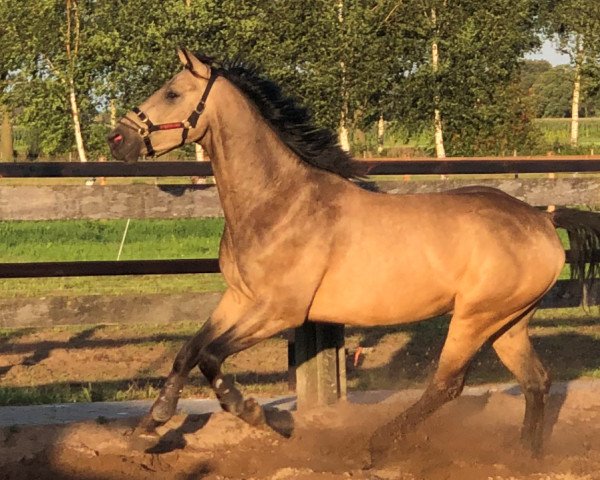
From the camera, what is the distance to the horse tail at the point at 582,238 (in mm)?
6051

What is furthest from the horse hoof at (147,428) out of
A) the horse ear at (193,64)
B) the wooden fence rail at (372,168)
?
the wooden fence rail at (372,168)

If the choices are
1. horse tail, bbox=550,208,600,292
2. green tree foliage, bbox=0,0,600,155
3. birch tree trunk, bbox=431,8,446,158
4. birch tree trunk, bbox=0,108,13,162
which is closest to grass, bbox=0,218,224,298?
horse tail, bbox=550,208,600,292

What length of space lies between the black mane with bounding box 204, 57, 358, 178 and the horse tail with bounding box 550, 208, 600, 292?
4.07 feet

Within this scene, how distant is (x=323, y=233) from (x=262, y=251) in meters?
0.32

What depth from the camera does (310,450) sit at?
556cm

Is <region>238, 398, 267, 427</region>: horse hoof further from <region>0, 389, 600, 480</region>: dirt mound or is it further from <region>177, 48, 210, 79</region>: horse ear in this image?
<region>177, 48, 210, 79</region>: horse ear

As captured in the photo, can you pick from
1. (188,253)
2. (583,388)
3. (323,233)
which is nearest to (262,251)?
(323,233)

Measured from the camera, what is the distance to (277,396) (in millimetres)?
6652

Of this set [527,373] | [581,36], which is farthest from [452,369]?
[581,36]

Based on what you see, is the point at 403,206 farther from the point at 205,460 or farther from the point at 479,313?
the point at 205,460

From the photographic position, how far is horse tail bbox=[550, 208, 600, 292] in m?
6.05

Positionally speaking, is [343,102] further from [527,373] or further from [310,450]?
Answer: [310,450]

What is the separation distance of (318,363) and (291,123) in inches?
57.4

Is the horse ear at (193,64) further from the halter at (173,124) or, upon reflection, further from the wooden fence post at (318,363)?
the wooden fence post at (318,363)
